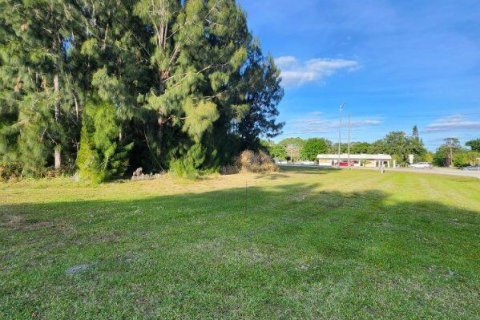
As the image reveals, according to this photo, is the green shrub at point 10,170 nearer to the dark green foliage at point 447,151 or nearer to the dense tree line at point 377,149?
the dense tree line at point 377,149

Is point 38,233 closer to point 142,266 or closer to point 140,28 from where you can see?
point 142,266

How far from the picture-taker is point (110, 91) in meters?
12.1

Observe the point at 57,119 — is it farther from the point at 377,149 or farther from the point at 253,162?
the point at 377,149

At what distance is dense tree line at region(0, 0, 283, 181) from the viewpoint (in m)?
12.0

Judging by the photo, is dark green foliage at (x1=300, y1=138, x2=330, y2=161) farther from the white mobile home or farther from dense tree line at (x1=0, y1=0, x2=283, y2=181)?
dense tree line at (x1=0, y1=0, x2=283, y2=181)

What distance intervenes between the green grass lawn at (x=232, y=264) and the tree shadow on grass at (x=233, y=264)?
0.02 metres

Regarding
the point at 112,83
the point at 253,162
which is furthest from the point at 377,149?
the point at 112,83

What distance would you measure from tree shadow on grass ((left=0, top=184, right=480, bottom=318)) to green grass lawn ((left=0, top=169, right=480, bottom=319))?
0.02m

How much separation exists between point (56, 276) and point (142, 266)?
0.85 m

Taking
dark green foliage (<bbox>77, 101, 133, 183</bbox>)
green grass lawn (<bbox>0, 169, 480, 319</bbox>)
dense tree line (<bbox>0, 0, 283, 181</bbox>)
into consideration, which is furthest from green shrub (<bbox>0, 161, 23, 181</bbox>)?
green grass lawn (<bbox>0, 169, 480, 319</bbox>)

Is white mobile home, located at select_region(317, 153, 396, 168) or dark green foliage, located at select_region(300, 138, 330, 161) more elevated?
dark green foliage, located at select_region(300, 138, 330, 161)

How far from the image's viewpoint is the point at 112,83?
1210 centimetres

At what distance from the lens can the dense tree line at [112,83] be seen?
1200 cm

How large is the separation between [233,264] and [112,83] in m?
10.5
